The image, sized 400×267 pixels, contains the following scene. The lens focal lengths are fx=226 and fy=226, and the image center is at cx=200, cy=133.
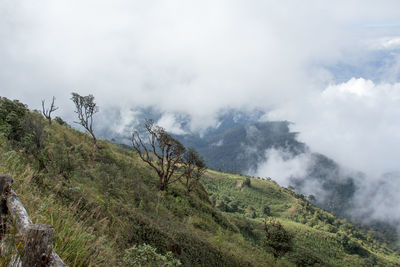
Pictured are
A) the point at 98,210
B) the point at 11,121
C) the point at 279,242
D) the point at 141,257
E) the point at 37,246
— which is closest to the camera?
the point at 37,246

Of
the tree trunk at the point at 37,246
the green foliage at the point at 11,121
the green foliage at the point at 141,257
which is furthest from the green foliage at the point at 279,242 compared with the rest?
the tree trunk at the point at 37,246

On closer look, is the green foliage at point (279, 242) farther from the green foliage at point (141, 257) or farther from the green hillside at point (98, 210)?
the green foliage at point (141, 257)

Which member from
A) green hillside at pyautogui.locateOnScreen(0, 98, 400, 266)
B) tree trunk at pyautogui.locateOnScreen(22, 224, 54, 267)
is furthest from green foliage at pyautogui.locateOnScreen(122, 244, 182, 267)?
tree trunk at pyautogui.locateOnScreen(22, 224, 54, 267)

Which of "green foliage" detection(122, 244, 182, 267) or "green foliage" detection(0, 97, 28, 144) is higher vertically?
"green foliage" detection(0, 97, 28, 144)

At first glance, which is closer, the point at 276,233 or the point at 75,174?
the point at 75,174

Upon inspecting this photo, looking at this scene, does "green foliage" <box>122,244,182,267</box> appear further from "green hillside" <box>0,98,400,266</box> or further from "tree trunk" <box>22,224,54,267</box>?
"tree trunk" <box>22,224,54,267</box>

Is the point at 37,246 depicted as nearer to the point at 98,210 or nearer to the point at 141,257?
the point at 141,257

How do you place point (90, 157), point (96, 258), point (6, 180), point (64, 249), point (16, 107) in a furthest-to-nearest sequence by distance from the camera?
point (90, 157)
point (16, 107)
point (96, 258)
point (64, 249)
point (6, 180)

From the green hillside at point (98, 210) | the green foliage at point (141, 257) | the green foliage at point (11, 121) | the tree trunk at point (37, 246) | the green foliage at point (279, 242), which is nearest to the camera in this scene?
the tree trunk at point (37, 246)

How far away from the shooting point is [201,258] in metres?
10.2

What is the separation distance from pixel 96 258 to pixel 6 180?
1.88 m

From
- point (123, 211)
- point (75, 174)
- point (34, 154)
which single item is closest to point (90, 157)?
point (75, 174)

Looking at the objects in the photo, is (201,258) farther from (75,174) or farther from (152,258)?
(75,174)

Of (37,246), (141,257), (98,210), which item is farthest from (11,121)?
(37,246)
